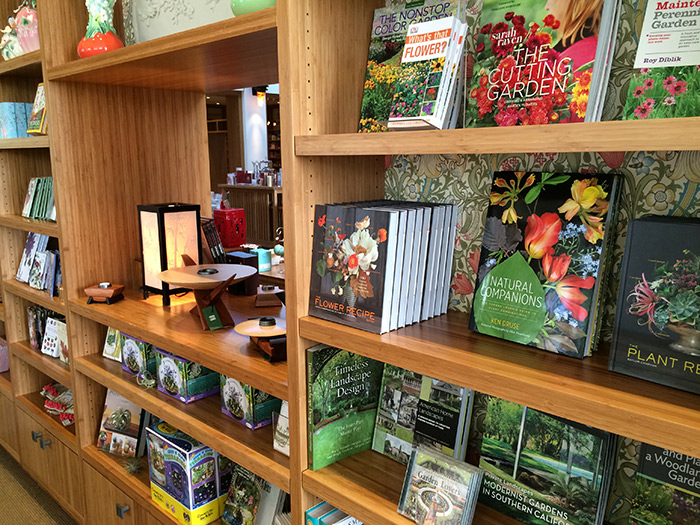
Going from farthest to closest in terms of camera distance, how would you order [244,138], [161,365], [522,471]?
[244,138] → [161,365] → [522,471]

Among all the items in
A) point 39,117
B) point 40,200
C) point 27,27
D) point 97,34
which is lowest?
point 40,200

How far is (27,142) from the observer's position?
230 centimetres

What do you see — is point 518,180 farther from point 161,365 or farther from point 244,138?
point 244,138

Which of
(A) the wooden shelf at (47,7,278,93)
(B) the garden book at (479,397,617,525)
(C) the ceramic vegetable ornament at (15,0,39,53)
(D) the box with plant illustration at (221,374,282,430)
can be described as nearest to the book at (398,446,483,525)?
(B) the garden book at (479,397,617,525)

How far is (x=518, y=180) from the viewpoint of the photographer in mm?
1120

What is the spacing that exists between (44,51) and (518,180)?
182cm

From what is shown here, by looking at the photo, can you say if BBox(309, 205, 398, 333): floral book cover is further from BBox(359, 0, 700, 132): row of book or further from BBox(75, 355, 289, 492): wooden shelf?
BBox(75, 355, 289, 492): wooden shelf

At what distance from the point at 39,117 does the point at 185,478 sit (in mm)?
1693

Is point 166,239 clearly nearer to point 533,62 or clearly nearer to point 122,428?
point 122,428

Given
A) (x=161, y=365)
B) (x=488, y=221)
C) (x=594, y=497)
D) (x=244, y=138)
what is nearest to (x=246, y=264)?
(x=161, y=365)

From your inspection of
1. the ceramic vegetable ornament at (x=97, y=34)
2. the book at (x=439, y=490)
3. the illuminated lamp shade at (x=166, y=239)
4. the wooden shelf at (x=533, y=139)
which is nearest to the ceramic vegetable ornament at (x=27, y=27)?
the ceramic vegetable ornament at (x=97, y=34)

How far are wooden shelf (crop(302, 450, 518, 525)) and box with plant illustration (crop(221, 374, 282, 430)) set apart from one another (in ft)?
1.21

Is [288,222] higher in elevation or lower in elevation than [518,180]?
lower

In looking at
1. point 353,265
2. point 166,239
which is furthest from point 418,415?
point 166,239
